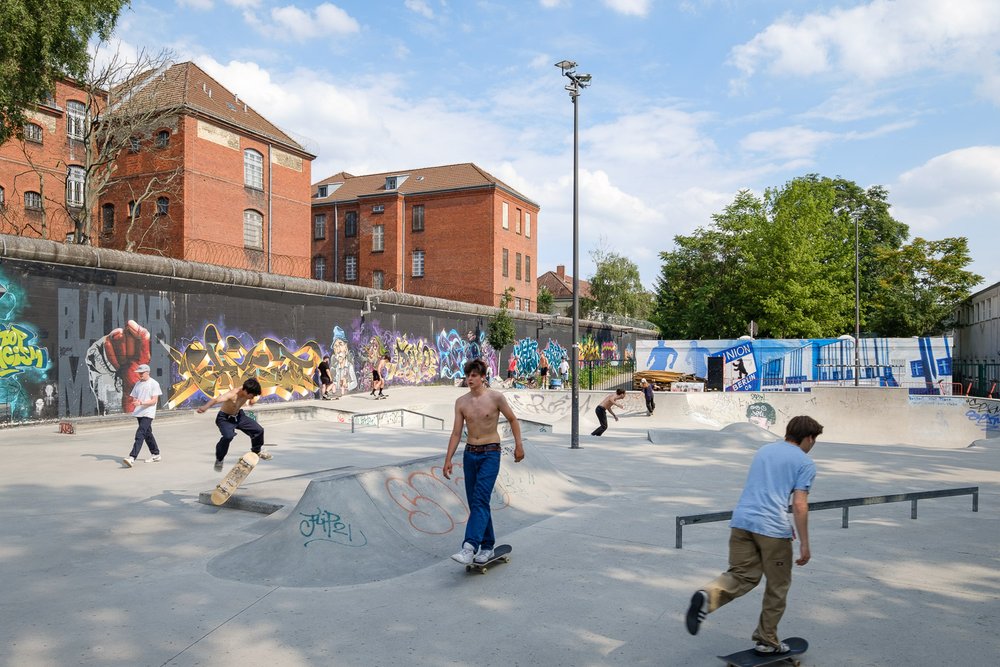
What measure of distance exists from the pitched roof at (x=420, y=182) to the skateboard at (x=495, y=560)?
150ft

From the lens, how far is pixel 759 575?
13.6 feet

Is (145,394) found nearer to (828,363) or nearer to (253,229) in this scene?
(253,229)

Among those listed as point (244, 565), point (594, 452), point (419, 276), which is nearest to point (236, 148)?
point (419, 276)

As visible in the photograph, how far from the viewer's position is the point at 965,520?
318 inches

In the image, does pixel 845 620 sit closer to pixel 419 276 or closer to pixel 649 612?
pixel 649 612

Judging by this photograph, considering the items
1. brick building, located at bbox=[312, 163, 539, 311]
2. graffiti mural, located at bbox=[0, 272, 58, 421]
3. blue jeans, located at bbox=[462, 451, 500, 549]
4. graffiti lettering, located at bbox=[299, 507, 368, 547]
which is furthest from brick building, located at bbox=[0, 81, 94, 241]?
blue jeans, located at bbox=[462, 451, 500, 549]

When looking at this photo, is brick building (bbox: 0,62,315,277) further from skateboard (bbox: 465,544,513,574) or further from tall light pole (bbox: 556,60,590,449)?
skateboard (bbox: 465,544,513,574)

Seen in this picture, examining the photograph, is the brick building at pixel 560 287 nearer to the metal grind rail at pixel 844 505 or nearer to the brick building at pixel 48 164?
the brick building at pixel 48 164

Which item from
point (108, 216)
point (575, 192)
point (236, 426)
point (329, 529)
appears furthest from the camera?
point (108, 216)

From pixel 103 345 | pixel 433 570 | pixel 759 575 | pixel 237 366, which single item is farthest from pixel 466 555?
pixel 237 366

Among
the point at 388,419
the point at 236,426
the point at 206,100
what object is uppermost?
the point at 206,100

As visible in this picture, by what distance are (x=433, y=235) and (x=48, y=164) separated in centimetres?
2493

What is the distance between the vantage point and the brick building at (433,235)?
1991 inches

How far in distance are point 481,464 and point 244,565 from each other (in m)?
2.22
